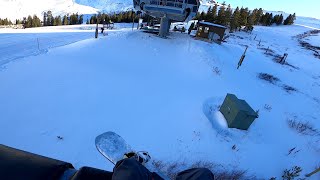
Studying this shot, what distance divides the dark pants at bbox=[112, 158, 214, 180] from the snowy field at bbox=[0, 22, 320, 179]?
21.9 feet

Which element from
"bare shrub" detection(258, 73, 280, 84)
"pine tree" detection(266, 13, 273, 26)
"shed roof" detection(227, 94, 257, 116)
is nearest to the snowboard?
"shed roof" detection(227, 94, 257, 116)

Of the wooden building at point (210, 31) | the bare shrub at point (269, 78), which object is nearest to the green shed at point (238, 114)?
the bare shrub at point (269, 78)

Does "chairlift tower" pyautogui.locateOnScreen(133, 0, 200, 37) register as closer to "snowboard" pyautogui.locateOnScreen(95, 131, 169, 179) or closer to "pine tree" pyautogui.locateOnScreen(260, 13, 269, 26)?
"snowboard" pyautogui.locateOnScreen(95, 131, 169, 179)

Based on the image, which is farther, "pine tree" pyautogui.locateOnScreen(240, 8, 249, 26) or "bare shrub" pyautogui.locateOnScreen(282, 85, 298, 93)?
"pine tree" pyautogui.locateOnScreen(240, 8, 249, 26)

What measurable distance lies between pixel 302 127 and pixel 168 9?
18.5 metres

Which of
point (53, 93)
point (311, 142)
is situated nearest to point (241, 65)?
point (311, 142)

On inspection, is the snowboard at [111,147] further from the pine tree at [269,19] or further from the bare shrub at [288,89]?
the pine tree at [269,19]

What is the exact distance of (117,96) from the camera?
→ 45.3 feet

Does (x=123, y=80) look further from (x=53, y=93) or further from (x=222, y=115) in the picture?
(x=222, y=115)

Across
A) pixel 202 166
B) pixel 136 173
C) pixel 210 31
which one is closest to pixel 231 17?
pixel 210 31

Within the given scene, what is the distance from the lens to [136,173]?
254cm

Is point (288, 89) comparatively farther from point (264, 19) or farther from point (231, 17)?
point (264, 19)

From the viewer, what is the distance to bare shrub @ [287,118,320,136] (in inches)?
605

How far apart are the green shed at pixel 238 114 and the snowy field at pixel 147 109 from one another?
470 millimetres
